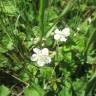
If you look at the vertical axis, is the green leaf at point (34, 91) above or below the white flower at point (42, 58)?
below

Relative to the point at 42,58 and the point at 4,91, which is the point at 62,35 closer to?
the point at 42,58

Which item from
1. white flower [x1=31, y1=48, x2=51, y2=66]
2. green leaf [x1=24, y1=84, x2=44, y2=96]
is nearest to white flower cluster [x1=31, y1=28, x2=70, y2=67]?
white flower [x1=31, y1=48, x2=51, y2=66]

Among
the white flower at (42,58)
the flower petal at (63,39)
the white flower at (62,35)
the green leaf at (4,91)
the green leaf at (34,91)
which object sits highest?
the white flower at (62,35)

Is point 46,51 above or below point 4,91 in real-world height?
above

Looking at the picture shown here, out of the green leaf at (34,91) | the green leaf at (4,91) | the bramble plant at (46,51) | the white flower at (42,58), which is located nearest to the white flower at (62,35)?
the bramble plant at (46,51)

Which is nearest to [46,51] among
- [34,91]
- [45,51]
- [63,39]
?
[45,51]

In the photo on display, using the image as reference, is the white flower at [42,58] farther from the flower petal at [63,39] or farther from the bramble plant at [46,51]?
the flower petal at [63,39]

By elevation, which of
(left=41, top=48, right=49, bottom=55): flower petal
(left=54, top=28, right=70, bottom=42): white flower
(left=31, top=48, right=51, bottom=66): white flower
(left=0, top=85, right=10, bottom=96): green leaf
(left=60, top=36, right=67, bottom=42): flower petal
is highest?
(left=54, top=28, right=70, bottom=42): white flower

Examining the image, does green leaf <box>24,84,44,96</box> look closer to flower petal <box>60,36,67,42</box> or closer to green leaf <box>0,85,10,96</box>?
green leaf <box>0,85,10,96</box>

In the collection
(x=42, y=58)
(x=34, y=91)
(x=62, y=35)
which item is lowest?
(x=34, y=91)
